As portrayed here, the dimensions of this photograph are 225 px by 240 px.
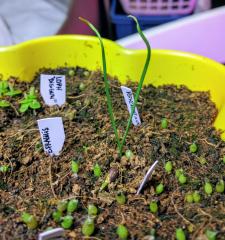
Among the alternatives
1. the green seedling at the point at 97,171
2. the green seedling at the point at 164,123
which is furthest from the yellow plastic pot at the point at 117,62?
the green seedling at the point at 97,171

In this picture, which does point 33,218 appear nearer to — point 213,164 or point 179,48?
point 213,164

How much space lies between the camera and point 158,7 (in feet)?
5.43

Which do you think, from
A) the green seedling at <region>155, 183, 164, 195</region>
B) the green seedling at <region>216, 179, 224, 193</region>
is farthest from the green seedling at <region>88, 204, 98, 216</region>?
the green seedling at <region>216, 179, 224, 193</region>

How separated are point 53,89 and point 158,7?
74 centimetres

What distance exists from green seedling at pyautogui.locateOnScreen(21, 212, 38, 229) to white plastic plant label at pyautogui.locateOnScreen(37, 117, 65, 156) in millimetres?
190

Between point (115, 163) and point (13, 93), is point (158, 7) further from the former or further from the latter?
point (115, 163)

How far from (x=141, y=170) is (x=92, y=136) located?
16 cm

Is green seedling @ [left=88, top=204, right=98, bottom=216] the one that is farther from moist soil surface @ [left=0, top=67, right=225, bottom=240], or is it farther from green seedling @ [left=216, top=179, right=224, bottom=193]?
green seedling @ [left=216, top=179, right=224, bottom=193]

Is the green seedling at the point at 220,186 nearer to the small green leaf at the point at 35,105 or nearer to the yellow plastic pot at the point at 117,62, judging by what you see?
the yellow plastic pot at the point at 117,62

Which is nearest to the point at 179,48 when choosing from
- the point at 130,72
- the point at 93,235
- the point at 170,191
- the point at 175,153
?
the point at 130,72

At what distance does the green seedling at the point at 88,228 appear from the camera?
764 mm

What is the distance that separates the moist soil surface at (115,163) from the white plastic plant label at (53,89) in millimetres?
21

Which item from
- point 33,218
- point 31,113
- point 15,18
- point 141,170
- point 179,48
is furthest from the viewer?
A: point 15,18

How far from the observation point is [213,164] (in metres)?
0.94
